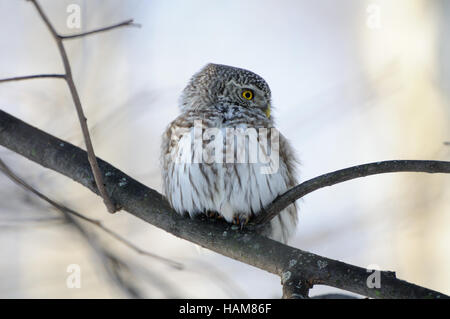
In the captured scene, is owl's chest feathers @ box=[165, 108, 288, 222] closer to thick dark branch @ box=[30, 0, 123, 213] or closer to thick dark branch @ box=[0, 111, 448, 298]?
thick dark branch @ box=[0, 111, 448, 298]

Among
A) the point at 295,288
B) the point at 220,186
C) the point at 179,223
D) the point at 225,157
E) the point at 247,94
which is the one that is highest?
the point at 247,94

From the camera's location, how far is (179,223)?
2.56 m

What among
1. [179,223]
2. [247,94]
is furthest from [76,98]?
[247,94]

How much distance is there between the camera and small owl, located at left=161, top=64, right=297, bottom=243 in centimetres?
273

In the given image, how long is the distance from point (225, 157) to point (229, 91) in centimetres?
46

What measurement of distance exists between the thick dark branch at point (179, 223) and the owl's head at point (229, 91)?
0.63 m

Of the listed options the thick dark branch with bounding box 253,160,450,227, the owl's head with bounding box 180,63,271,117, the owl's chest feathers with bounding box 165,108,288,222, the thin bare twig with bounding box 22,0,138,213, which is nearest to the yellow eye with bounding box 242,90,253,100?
the owl's head with bounding box 180,63,271,117

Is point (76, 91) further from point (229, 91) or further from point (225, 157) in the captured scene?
point (229, 91)

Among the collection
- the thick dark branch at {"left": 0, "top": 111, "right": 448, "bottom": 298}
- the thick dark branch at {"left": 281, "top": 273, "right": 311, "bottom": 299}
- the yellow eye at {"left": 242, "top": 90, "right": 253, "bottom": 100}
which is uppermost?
the yellow eye at {"left": 242, "top": 90, "right": 253, "bottom": 100}

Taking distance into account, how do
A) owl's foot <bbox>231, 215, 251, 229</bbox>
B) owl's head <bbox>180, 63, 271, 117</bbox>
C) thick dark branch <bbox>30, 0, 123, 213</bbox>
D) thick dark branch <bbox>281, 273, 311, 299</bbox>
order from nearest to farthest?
thick dark branch <bbox>30, 0, 123, 213</bbox> < thick dark branch <bbox>281, 273, 311, 299</bbox> < owl's foot <bbox>231, 215, 251, 229</bbox> < owl's head <bbox>180, 63, 271, 117</bbox>


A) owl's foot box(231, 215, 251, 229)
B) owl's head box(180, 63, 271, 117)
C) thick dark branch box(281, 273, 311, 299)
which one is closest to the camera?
thick dark branch box(281, 273, 311, 299)

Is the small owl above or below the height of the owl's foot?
above

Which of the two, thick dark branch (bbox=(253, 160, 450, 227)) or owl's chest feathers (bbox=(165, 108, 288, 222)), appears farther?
owl's chest feathers (bbox=(165, 108, 288, 222))
